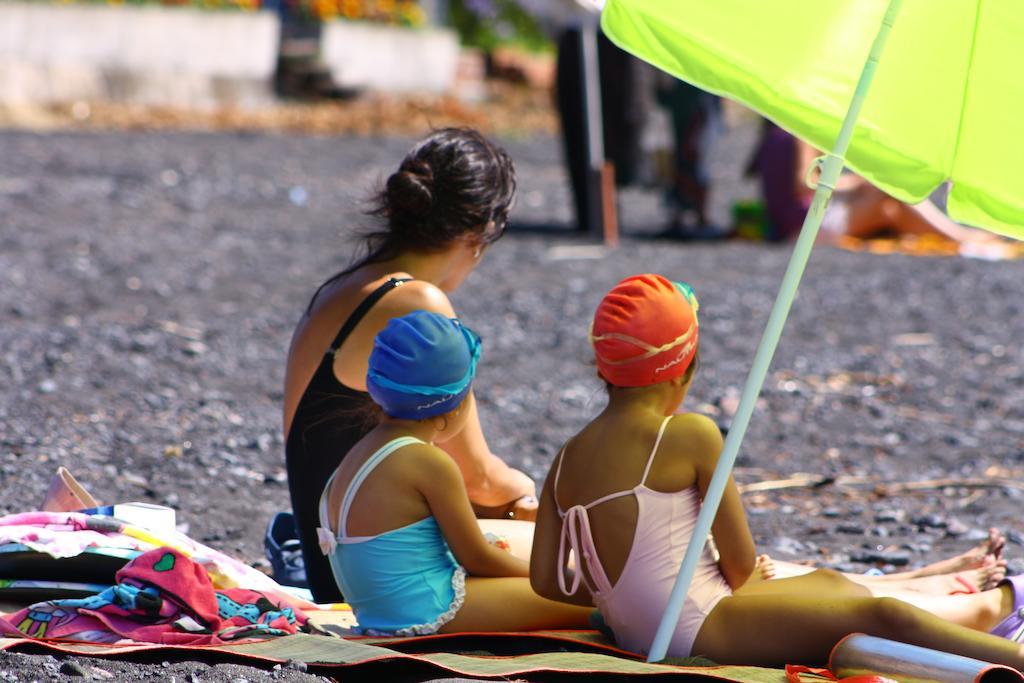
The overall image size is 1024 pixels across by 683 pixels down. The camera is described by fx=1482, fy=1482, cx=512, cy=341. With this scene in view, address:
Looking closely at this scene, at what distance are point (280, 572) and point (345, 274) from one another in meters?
0.91

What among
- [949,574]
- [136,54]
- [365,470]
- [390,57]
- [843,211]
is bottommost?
[390,57]

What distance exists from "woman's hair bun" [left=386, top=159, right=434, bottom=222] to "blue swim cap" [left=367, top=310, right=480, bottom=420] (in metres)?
0.54

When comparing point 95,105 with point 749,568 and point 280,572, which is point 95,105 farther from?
point 749,568

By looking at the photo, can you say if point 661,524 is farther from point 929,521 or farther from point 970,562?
point 929,521

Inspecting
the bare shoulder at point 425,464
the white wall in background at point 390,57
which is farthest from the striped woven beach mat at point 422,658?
the white wall in background at point 390,57

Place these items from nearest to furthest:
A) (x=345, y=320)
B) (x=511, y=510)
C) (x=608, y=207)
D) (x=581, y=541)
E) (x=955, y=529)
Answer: (x=581, y=541)
(x=345, y=320)
(x=511, y=510)
(x=955, y=529)
(x=608, y=207)

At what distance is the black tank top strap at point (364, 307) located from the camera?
3.80 metres

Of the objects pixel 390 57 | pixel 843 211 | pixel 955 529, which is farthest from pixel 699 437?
pixel 390 57

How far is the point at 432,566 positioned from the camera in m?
3.43

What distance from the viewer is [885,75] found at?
3.33 m

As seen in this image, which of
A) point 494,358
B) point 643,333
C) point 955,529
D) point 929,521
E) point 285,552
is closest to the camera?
point 643,333

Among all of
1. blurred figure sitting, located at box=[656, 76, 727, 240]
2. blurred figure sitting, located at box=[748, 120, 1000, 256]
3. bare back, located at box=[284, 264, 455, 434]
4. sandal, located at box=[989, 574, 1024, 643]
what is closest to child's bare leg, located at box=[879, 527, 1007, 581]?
sandal, located at box=[989, 574, 1024, 643]

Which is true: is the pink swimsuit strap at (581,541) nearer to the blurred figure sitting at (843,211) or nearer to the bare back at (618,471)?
the bare back at (618,471)

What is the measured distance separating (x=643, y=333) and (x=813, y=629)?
738 mm
